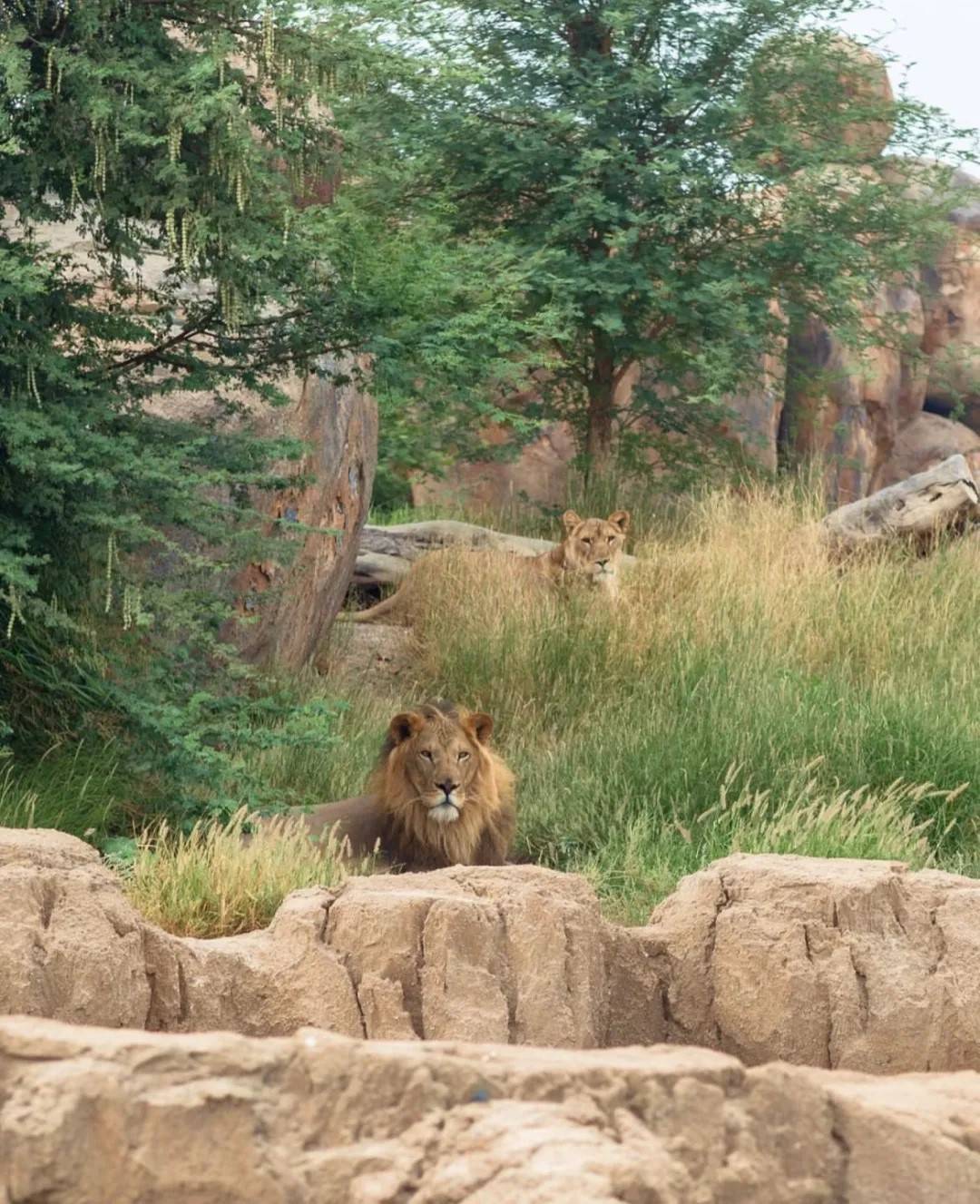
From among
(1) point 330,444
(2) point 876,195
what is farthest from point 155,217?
(2) point 876,195

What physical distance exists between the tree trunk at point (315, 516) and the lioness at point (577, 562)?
163 cm

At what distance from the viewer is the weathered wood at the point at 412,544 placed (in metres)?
16.0

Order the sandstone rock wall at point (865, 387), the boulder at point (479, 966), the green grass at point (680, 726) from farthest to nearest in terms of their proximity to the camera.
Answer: the sandstone rock wall at point (865, 387) → the green grass at point (680, 726) → the boulder at point (479, 966)

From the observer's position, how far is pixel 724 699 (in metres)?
11.1

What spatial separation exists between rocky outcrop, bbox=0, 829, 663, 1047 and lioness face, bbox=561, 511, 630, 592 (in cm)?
929

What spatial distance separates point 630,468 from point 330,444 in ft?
24.5

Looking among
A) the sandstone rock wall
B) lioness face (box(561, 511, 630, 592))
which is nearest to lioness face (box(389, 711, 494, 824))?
lioness face (box(561, 511, 630, 592))

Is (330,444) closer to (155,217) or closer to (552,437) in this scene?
(155,217)

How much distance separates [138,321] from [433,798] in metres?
2.96

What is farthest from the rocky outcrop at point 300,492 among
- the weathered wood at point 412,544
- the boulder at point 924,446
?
the boulder at point 924,446

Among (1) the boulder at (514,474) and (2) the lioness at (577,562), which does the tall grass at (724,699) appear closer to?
(2) the lioness at (577,562)

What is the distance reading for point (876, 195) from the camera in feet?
60.1

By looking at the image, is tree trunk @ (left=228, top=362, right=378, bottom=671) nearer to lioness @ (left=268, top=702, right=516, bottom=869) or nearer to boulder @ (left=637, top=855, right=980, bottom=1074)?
lioness @ (left=268, top=702, right=516, bottom=869)

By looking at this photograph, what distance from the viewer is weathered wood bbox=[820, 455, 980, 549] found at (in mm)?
15594
